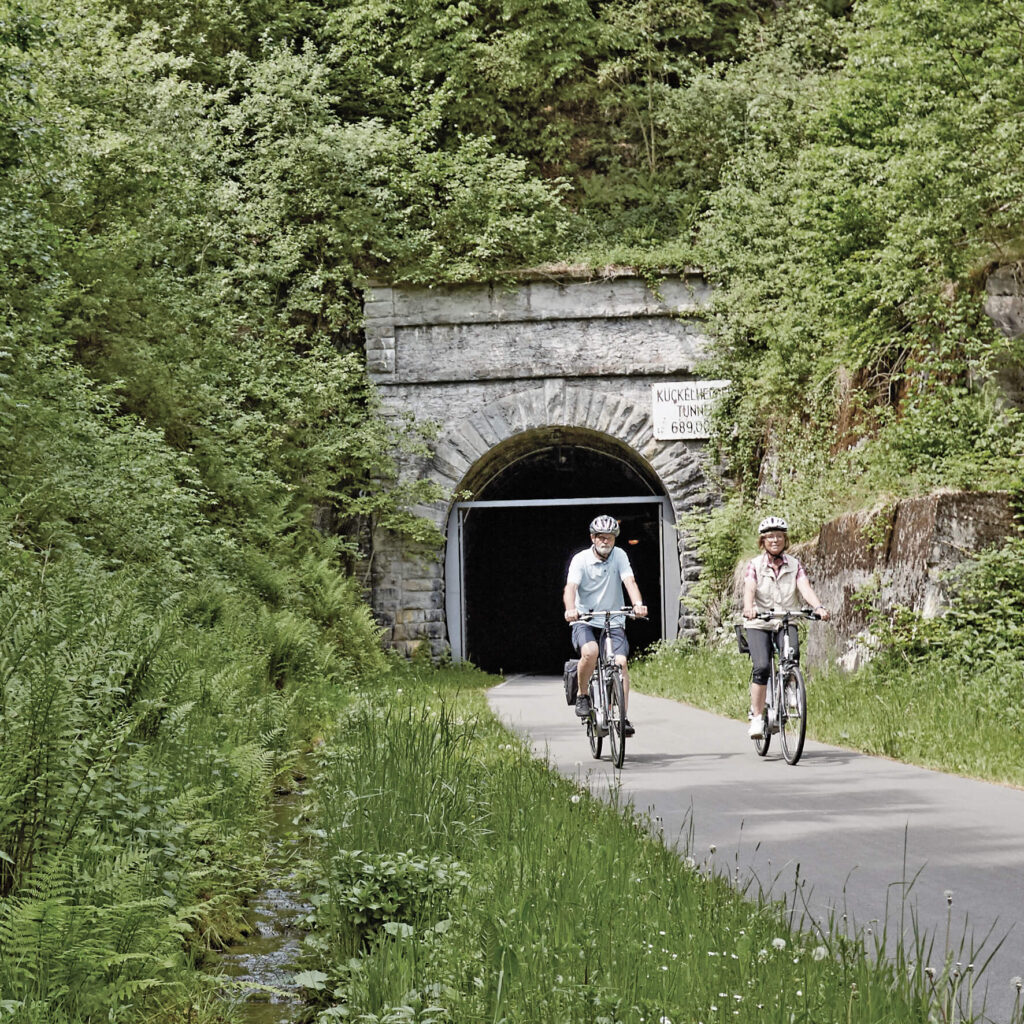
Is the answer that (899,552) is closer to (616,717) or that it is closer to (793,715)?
(793,715)

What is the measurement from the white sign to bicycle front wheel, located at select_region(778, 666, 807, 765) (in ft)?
40.9

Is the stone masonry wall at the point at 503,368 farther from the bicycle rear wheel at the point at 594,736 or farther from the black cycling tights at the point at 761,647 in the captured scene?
the bicycle rear wheel at the point at 594,736

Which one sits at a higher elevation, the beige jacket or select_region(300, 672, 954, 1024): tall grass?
the beige jacket

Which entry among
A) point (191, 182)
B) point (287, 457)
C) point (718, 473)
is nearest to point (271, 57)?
point (191, 182)

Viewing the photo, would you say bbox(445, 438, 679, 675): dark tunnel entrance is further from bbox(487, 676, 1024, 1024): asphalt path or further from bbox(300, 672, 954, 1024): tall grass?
bbox(300, 672, 954, 1024): tall grass

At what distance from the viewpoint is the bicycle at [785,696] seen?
8.51 metres

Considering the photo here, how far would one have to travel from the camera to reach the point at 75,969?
322cm

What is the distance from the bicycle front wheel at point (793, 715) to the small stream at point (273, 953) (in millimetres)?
3723

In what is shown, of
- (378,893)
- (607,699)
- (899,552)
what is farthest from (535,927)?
(899,552)

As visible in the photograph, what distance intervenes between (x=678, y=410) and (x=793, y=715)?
42.0 ft

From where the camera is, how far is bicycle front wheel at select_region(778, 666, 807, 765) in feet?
27.6

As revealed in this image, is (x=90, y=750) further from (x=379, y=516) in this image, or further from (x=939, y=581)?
(x=379, y=516)

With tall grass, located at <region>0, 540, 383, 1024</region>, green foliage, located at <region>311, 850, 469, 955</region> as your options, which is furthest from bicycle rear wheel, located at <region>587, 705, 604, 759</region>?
green foliage, located at <region>311, 850, 469, 955</region>

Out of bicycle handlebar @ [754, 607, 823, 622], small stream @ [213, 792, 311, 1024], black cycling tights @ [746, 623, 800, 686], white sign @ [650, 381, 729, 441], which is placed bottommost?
small stream @ [213, 792, 311, 1024]
